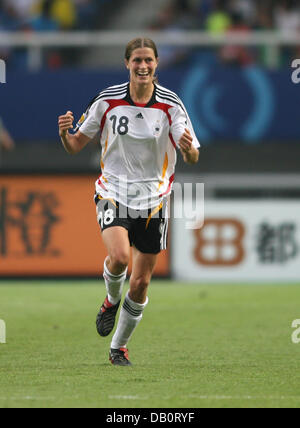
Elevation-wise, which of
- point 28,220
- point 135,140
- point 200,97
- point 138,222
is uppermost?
point 200,97

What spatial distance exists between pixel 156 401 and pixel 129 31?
1363 cm

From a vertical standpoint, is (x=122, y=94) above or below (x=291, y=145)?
below

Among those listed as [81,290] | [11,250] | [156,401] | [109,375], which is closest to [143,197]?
[109,375]

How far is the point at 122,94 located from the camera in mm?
7766

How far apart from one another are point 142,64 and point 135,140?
56 cm

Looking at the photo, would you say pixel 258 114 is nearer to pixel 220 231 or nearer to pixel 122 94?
pixel 220 231

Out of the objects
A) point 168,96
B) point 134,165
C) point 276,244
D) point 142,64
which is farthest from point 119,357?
point 276,244

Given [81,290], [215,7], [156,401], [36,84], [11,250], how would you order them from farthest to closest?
[215,7] < [36,84] < [11,250] < [81,290] < [156,401]

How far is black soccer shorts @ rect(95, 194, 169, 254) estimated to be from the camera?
7609mm

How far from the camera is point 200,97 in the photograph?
16656mm

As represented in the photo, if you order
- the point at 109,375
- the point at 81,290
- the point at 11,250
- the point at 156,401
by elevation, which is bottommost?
the point at 156,401

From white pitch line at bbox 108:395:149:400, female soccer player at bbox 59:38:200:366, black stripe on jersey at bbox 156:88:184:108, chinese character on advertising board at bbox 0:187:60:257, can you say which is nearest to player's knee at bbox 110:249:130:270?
female soccer player at bbox 59:38:200:366

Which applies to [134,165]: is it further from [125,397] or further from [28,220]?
[28,220]

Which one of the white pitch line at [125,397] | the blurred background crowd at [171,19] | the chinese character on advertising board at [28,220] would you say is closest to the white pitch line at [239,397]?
the white pitch line at [125,397]
